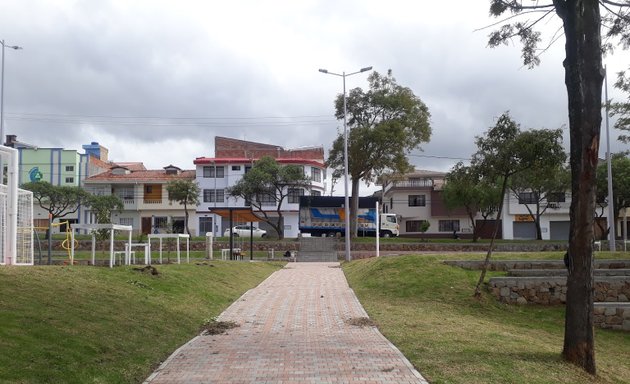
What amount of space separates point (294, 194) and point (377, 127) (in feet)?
53.8

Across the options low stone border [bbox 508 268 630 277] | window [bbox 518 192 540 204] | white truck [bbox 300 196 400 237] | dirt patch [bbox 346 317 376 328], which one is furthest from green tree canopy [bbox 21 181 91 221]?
dirt patch [bbox 346 317 376 328]

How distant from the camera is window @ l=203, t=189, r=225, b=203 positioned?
202ft

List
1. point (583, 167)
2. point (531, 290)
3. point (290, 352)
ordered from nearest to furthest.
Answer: point (583, 167)
point (290, 352)
point (531, 290)

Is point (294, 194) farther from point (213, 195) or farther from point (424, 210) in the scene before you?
point (424, 210)

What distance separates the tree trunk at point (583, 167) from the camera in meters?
8.14

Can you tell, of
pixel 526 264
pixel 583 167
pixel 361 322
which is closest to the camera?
pixel 583 167

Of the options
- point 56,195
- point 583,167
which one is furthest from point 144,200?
point 583,167

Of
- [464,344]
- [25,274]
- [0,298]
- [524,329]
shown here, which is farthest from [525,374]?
[25,274]

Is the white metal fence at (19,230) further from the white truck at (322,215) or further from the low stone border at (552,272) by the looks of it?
the white truck at (322,215)

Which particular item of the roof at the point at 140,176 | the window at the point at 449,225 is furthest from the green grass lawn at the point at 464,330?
the roof at the point at 140,176

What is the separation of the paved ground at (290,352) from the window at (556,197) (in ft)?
137

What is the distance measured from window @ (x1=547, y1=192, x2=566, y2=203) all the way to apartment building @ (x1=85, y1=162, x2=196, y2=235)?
34048mm

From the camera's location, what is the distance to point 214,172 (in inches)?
2436

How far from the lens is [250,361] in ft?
25.4
